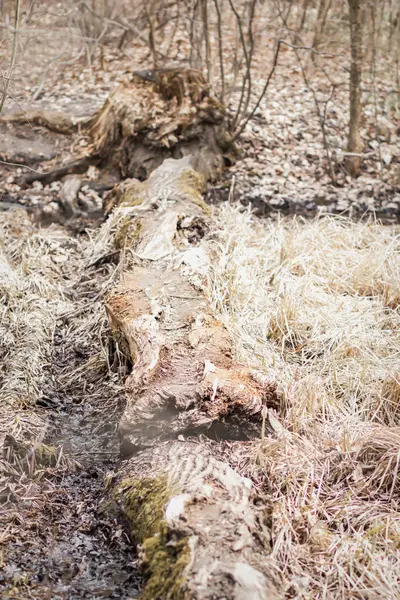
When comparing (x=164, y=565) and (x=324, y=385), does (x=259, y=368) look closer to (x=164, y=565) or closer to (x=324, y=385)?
(x=324, y=385)

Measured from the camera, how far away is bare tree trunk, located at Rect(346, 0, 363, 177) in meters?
5.18

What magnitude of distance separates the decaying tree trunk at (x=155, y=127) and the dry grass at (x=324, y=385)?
1263mm

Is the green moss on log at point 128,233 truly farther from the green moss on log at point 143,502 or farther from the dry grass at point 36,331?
the green moss on log at point 143,502

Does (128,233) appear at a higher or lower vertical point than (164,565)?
higher

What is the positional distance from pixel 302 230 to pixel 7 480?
2838 millimetres

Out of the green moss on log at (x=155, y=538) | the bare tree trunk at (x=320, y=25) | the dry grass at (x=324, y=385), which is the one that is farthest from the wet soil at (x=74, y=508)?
the bare tree trunk at (x=320, y=25)

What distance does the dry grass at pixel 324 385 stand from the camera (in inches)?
80.4

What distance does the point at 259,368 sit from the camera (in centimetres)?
289

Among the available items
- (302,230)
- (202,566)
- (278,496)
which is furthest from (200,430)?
(302,230)

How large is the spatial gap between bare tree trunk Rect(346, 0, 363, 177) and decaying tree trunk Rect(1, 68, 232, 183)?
3.93ft

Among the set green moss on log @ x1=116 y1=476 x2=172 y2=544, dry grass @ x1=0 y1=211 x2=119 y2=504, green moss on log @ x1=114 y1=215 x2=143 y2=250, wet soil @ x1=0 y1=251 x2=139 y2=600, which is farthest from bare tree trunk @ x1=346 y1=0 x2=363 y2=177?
green moss on log @ x1=116 y1=476 x2=172 y2=544

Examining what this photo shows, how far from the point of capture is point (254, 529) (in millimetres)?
1882

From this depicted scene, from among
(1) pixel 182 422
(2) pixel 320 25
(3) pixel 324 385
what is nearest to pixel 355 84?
(2) pixel 320 25

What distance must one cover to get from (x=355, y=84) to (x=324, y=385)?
349 centimetres
